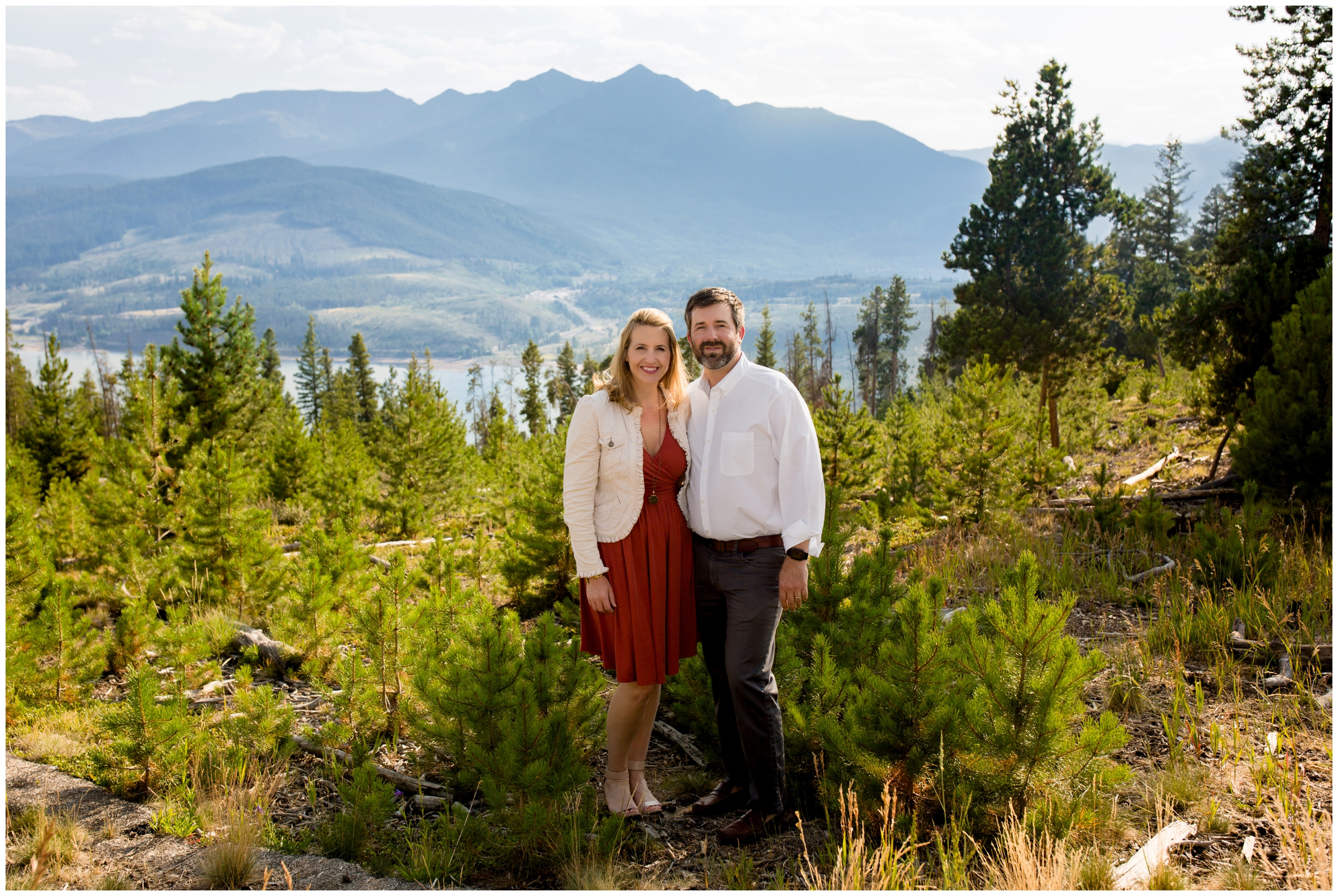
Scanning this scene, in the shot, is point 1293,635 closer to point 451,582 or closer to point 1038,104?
point 451,582

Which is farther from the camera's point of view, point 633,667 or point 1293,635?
point 1293,635

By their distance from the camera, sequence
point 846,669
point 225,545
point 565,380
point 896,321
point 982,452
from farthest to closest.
A: point 565,380, point 896,321, point 982,452, point 225,545, point 846,669

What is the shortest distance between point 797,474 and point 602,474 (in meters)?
0.86

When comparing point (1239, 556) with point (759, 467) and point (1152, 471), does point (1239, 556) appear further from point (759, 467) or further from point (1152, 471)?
point (1152, 471)

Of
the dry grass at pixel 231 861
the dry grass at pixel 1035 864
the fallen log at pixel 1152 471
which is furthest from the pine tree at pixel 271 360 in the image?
the dry grass at pixel 1035 864

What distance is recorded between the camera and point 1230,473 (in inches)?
373

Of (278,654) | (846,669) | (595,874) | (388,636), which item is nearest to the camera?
Result: (595,874)

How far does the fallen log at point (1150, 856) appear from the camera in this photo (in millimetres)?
2764

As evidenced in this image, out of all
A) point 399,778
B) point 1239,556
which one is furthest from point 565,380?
point 399,778

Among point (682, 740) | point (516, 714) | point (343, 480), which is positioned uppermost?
point (516, 714)

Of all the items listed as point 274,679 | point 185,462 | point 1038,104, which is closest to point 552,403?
point 1038,104

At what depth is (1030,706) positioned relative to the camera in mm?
2994

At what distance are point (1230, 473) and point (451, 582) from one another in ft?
30.3

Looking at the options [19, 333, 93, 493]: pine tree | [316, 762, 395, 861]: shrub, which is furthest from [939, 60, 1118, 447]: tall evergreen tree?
[19, 333, 93, 493]: pine tree
